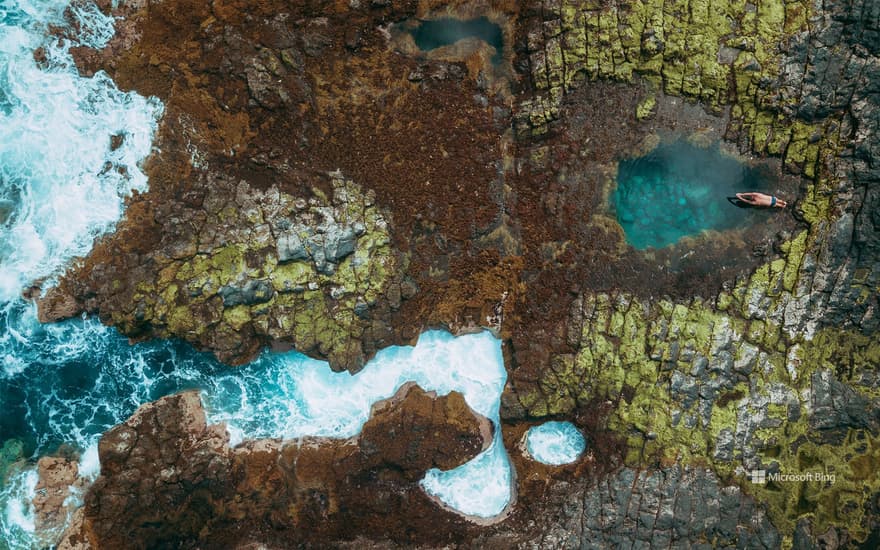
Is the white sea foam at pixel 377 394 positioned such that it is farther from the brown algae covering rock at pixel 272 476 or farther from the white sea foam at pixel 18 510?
the white sea foam at pixel 18 510

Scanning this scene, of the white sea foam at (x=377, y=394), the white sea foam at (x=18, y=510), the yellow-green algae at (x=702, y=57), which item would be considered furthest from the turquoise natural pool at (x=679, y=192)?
the white sea foam at (x=18, y=510)

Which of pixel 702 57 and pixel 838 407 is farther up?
pixel 702 57

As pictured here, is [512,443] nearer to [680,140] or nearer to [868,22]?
[680,140]

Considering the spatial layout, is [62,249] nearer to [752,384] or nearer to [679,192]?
[679,192]

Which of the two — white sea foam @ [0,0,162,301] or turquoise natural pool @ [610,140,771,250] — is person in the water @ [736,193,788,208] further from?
white sea foam @ [0,0,162,301]

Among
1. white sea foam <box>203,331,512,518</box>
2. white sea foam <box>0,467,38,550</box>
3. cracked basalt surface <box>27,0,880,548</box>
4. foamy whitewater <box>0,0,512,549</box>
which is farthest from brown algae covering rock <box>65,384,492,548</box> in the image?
white sea foam <box>0,467,38,550</box>

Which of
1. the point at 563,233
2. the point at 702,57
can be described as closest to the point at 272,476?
the point at 563,233
